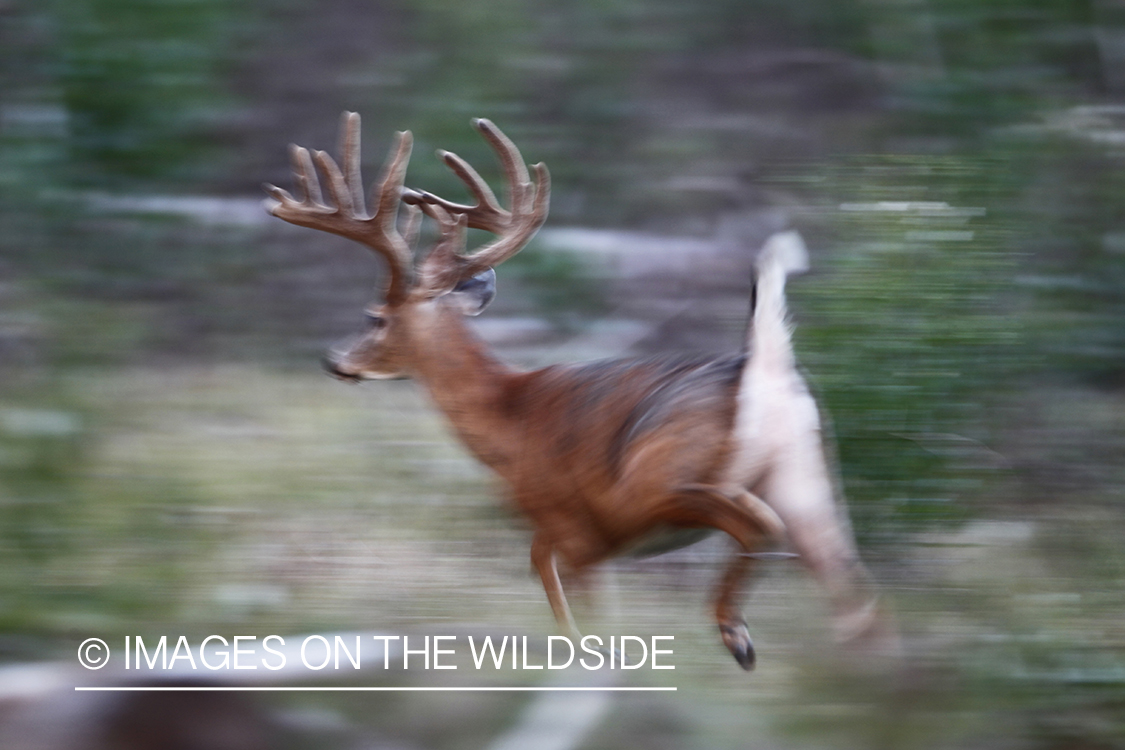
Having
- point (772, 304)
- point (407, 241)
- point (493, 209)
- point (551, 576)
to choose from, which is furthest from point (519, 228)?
point (551, 576)

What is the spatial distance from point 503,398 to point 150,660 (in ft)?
3.23

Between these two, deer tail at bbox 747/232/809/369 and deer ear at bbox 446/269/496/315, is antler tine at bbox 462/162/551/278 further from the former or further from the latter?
deer tail at bbox 747/232/809/369

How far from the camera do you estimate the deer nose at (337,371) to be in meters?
1.62

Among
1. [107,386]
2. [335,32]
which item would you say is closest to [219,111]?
[335,32]

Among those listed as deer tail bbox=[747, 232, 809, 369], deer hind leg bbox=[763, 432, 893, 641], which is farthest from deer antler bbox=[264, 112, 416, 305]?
deer hind leg bbox=[763, 432, 893, 641]

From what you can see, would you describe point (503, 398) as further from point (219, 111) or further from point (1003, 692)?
point (219, 111)

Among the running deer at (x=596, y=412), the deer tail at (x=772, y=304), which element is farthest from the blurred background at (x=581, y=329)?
the deer tail at (x=772, y=304)

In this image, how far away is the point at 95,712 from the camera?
2023 mm

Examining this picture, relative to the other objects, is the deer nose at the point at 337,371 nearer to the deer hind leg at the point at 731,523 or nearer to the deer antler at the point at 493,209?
the deer antler at the point at 493,209

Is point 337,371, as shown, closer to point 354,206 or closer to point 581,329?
point 354,206

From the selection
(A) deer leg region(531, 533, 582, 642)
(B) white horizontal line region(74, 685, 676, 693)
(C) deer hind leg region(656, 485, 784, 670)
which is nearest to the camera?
(C) deer hind leg region(656, 485, 784, 670)

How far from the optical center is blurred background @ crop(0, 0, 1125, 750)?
73.9 inches

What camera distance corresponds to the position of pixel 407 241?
5.58 ft

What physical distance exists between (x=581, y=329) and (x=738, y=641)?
5.01ft
